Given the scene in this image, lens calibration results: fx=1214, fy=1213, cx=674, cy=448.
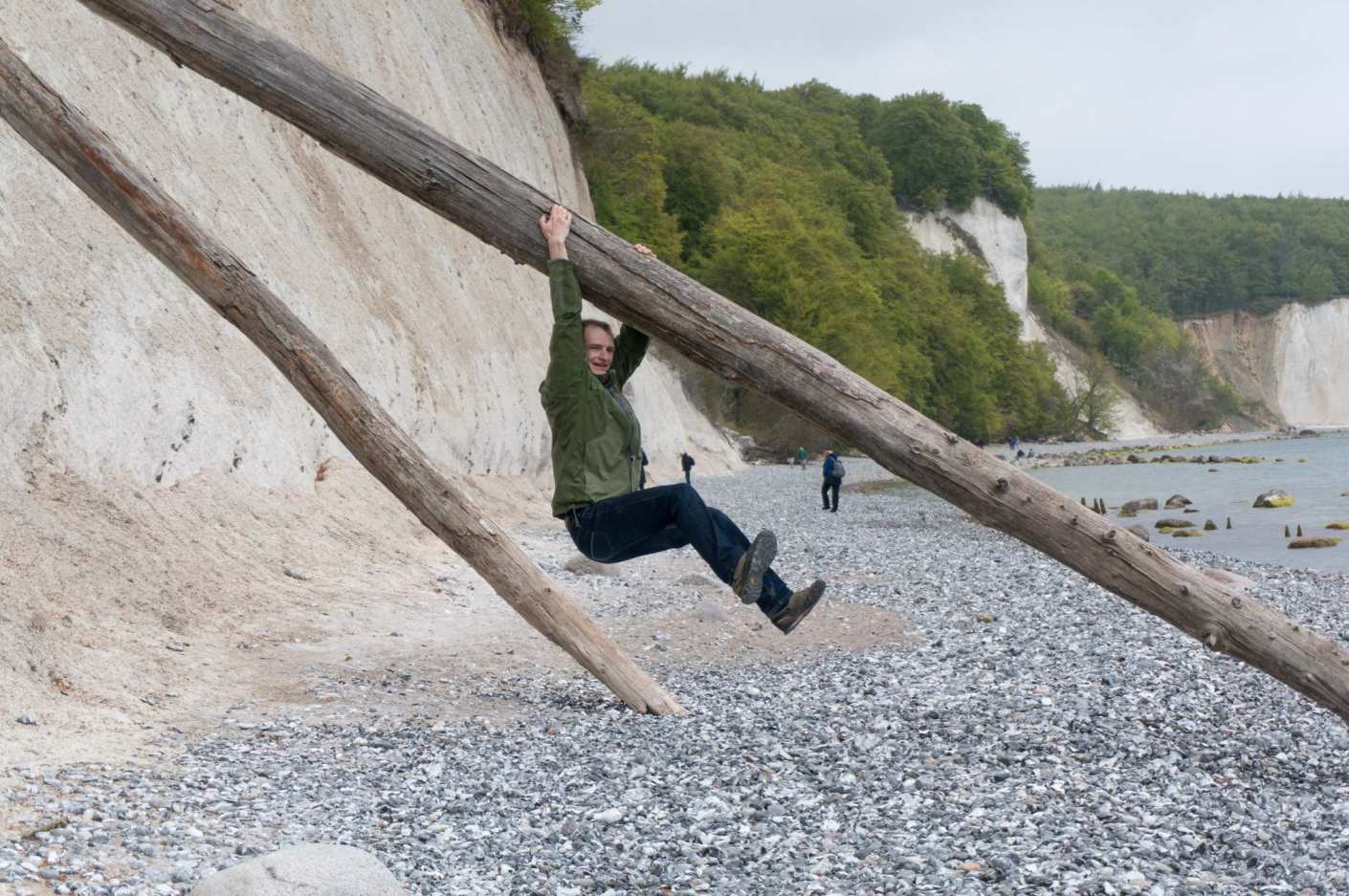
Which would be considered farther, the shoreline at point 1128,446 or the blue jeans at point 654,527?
the shoreline at point 1128,446

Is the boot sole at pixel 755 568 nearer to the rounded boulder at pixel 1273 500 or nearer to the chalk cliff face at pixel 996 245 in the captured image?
the rounded boulder at pixel 1273 500

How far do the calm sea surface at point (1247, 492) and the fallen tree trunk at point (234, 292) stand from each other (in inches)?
685

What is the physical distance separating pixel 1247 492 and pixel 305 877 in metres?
39.6

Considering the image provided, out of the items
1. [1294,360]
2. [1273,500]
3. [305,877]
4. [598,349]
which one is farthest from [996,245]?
[305,877]

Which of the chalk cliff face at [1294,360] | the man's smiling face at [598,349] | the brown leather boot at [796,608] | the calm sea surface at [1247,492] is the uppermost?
the chalk cliff face at [1294,360]

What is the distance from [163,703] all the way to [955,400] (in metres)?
72.2

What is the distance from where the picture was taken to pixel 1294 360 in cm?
11150

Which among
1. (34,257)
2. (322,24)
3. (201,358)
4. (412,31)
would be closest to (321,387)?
(34,257)

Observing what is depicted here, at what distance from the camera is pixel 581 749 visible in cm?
727

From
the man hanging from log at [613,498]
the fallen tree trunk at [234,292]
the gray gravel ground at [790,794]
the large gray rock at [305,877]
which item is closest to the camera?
the large gray rock at [305,877]

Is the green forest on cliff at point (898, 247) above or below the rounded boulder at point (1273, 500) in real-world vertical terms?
A: above

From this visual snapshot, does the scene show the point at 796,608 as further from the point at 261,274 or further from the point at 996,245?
the point at 996,245

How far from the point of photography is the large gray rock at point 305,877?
14.3 ft

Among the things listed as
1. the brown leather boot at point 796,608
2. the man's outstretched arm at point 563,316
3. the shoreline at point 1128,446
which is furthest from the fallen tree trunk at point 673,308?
the shoreline at point 1128,446
